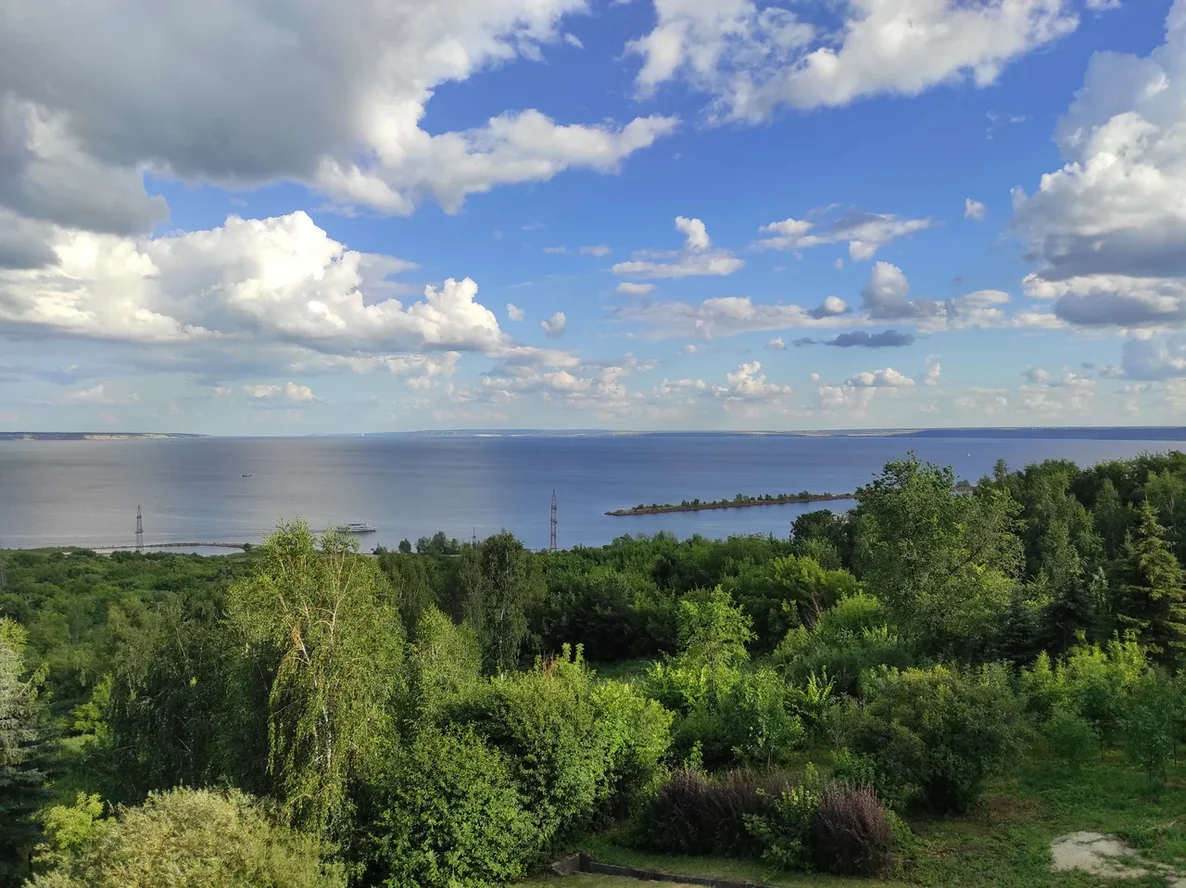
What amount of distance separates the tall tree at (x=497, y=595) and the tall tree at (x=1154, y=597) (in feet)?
75.9

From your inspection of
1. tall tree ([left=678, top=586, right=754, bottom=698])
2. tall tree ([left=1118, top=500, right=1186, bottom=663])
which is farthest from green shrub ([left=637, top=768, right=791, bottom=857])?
tall tree ([left=1118, top=500, right=1186, bottom=663])

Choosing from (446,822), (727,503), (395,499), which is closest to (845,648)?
(446,822)

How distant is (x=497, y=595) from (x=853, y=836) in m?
26.2

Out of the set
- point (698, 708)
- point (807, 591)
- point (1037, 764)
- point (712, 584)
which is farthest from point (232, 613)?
point (712, 584)

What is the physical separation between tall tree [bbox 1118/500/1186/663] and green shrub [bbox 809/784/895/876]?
1122 centimetres

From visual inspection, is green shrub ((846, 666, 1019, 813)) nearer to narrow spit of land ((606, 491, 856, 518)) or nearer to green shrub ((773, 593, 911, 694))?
green shrub ((773, 593, 911, 694))

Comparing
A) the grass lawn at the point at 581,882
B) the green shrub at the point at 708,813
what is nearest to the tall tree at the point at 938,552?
the green shrub at the point at 708,813

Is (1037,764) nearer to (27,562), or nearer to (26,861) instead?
(26,861)

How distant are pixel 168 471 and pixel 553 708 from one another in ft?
688

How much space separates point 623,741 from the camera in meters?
14.0

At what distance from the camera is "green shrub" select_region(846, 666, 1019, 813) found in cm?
1207

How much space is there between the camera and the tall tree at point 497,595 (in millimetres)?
34938

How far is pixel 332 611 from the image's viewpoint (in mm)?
11859

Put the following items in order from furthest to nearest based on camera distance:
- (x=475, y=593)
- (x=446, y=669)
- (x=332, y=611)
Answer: (x=475, y=593), (x=446, y=669), (x=332, y=611)
